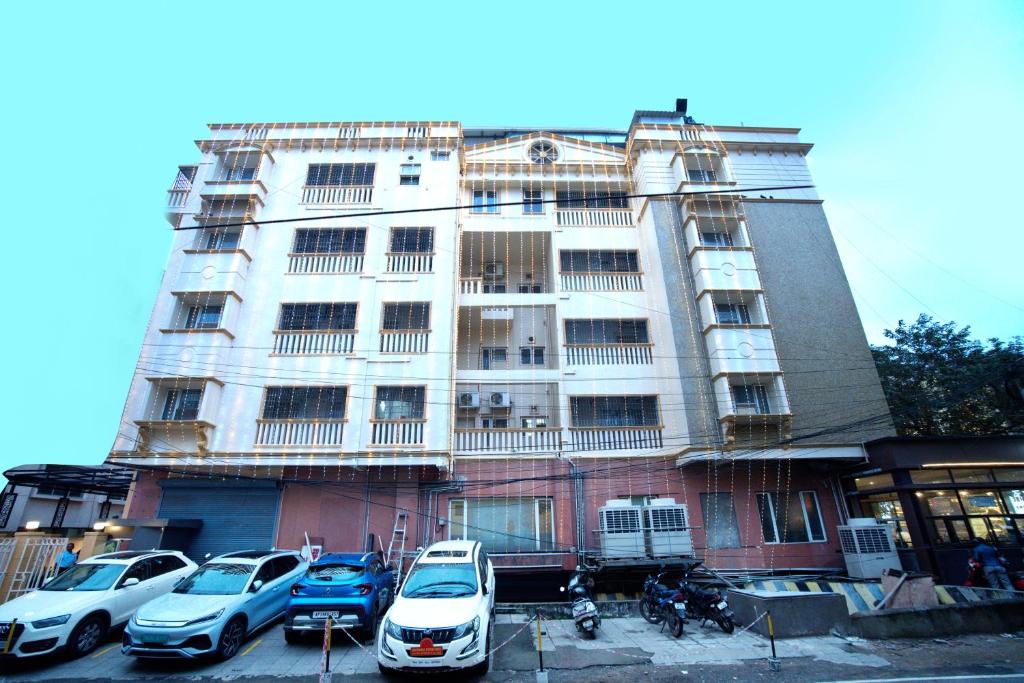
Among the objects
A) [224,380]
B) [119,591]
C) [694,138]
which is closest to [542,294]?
[694,138]

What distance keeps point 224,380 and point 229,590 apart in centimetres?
783

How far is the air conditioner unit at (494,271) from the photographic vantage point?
19.2 meters

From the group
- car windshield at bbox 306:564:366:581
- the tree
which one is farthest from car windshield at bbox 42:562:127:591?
the tree

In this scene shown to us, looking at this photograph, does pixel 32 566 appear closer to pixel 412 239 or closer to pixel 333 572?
pixel 333 572

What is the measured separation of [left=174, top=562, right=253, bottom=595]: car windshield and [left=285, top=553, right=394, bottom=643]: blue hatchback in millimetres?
1085

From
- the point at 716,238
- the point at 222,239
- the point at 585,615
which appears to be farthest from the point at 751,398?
the point at 222,239

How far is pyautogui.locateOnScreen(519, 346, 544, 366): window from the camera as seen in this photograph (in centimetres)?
1767

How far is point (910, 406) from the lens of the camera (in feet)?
67.4

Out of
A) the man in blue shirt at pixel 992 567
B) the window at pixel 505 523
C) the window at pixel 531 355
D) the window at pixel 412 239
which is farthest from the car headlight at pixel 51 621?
the man in blue shirt at pixel 992 567

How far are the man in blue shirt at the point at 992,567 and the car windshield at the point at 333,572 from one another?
577 inches

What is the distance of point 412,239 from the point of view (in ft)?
57.6

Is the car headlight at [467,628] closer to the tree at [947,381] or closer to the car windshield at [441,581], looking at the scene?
the car windshield at [441,581]

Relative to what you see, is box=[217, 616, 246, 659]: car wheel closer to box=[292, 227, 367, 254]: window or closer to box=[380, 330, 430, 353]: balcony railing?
box=[380, 330, 430, 353]: balcony railing

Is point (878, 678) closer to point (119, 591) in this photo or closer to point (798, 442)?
point (798, 442)
